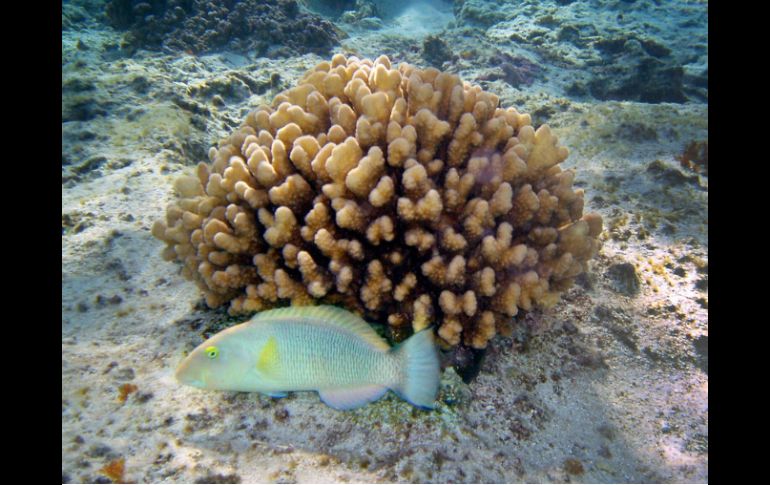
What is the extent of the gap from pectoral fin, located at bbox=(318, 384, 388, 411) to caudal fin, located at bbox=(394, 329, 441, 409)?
0.14 meters

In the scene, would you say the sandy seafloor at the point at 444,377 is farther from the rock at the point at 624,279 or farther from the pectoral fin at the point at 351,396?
the pectoral fin at the point at 351,396

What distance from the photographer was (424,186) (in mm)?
2576

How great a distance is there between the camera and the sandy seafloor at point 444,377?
210 centimetres

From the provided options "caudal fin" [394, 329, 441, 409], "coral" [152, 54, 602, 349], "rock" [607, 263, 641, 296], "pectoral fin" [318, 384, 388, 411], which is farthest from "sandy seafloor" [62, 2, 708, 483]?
"coral" [152, 54, 602, 349]

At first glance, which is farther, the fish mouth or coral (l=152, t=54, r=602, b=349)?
coral (l=152, t=54, r=602, b=349)

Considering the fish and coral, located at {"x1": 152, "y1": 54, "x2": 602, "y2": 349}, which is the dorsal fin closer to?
the fish

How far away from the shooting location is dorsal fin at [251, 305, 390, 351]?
2.11 metres

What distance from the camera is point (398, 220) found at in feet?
8.65

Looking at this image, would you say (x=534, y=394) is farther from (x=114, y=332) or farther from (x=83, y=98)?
(x=83, y=98)

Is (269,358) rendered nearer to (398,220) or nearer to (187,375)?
(187,375)

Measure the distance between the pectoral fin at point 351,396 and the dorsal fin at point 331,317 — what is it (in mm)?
235

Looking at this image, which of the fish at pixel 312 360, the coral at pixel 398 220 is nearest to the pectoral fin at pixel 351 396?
the fish at pixel 312 360

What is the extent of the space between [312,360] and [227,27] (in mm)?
9259

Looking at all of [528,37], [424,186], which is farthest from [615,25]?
[424,186]
